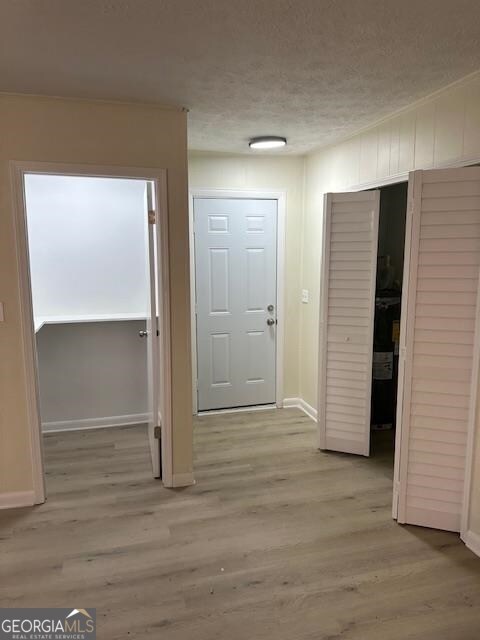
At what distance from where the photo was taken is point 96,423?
4121 millimetres

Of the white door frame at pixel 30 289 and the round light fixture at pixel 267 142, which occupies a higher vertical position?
the round light fixture at pixel 267 142

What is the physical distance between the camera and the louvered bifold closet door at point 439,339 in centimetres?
232

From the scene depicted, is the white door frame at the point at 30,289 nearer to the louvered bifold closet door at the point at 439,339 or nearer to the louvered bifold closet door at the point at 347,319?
the louvered bifold closet door at the point at 347,319

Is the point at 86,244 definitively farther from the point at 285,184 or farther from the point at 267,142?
the point at 285,184

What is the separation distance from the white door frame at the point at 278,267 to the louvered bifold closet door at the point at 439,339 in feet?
6.66

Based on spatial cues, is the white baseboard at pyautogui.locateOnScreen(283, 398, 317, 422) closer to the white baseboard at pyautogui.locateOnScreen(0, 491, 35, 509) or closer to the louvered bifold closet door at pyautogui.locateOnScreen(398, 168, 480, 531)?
the louvered bifold closet door at pyautogui.locateOnScreen(398, 168, 480, 531)

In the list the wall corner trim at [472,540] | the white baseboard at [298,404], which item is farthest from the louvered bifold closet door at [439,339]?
the white baseboard at [298,404]

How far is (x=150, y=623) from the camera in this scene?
193cm

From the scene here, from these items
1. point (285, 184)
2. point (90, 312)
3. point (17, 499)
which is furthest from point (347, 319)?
point (17, 499)

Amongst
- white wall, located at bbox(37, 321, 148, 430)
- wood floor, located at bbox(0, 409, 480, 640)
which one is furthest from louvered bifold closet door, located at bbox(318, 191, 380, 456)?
white wall, located at bbox(37, 321, 148, 430)

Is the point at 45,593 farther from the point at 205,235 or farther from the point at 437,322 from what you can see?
the point at 205,235

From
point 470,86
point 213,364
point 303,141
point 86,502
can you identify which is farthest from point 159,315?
point 470,86

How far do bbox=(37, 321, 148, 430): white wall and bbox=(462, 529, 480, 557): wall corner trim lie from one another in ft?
9.08

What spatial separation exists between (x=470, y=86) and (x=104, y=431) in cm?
364
